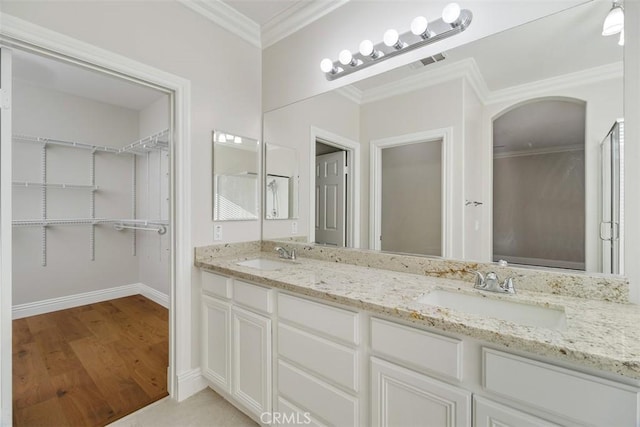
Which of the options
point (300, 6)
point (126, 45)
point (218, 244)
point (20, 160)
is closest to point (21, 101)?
point (20, 160)

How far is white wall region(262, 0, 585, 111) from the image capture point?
4.31 ft

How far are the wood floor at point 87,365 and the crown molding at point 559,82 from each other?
2.68m

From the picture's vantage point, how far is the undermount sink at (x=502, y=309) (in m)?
1.06

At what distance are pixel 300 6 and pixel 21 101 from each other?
11.1 ft

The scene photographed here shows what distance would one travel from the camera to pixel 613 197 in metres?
1.10

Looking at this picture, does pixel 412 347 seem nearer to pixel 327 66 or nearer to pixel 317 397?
pixel 317 397

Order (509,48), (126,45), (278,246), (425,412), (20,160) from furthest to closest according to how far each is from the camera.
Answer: (20,160) → (278,246) → (126,45) → (509,48) → (425,412)

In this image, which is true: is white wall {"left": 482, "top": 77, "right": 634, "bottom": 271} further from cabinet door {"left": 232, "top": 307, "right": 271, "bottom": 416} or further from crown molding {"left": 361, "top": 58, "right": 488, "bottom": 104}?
cabinet door {"left": 232, "top": 307, "right": 271, "bottom": 416}

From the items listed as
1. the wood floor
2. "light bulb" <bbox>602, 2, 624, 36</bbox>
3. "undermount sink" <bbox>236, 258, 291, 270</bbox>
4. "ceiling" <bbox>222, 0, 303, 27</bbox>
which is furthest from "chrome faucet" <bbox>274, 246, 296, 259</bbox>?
"light bulb" <bbox>602, 2, 624, 36</bbox>

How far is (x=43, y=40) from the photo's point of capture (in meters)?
1.35

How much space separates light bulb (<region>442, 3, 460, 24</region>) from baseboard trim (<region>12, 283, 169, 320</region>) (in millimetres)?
3868

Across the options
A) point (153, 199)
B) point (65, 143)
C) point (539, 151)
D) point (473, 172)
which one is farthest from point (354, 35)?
point (65, 143)

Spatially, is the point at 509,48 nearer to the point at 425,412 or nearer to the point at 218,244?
the point at 425,412

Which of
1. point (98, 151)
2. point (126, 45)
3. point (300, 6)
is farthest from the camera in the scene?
point (98, 151)
